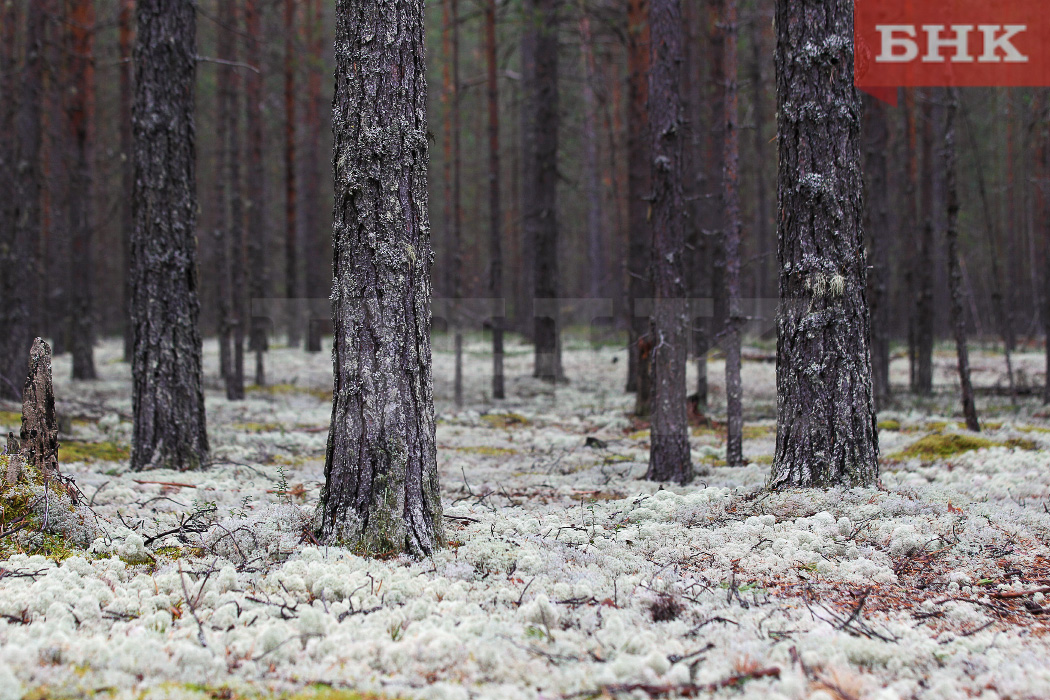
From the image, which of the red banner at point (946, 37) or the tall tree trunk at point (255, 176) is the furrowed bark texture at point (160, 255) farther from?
the red banner at point (946, 37)

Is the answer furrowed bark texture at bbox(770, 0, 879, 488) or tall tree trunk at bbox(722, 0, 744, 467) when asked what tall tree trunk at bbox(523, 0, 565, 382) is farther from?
furrowed bark texture at bbox(770, 0, 879, 488)

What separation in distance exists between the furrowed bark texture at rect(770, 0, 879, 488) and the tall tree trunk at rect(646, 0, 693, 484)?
55.4 inches

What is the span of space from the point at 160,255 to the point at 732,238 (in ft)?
17.2

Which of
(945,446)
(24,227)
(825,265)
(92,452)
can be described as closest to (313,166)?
(24,227)

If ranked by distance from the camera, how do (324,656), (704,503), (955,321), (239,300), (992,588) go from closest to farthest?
1. (324,656)
2. (992,588)
3. (704,503)
4. (955,321)
5. (239,300)

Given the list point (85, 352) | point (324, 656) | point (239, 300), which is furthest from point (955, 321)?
point (85, 352)

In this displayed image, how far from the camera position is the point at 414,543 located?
3920 mm

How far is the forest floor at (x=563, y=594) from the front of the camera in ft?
8.52

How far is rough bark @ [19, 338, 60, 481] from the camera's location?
A: 407 centimetres

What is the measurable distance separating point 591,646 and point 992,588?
6.65ft

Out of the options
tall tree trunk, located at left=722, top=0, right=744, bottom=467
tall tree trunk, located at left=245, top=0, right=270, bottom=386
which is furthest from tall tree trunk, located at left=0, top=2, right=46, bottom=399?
tall tree trunk, located at left=722, top=0, right=744, bottom=467

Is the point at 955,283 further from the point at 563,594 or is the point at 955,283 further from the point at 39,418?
the point at 39,418

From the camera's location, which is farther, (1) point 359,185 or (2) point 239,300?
(2) point 239,300

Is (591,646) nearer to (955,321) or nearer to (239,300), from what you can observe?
(955,321)
